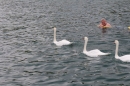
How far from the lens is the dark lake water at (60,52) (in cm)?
1950

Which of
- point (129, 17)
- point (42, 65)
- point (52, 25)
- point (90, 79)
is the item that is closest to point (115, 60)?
point (90, 79)

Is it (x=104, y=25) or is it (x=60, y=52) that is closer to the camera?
(x=60, y=52)

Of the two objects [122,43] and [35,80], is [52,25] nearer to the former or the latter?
[122,43]

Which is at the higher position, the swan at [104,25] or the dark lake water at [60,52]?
the swan at [104,25]

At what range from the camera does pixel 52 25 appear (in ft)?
129

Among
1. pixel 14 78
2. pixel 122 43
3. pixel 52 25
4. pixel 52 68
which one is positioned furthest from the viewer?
pixel 52 25

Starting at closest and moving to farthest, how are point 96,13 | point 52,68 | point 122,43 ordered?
point 52,68
point 122,43
point 96,13

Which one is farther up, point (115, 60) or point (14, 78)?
point (115, 60)

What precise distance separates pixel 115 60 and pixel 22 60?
810 cm

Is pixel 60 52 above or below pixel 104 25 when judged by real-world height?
below

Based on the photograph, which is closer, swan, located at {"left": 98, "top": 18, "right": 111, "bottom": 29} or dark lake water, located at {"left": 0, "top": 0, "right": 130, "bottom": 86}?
dark lake water, located at {"left": 0, "top": 0, "right": 130, "bottom": 86}

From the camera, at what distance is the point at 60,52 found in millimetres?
26109

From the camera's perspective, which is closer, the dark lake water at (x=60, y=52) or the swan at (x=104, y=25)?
the dark lake water at (x=60, y=52)

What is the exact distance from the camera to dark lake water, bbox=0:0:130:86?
64.0 feet
